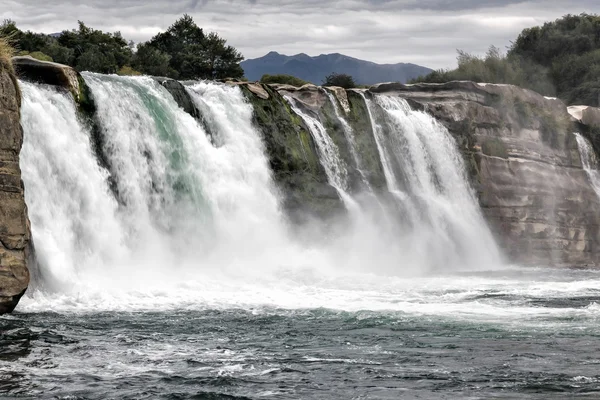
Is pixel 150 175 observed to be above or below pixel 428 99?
below

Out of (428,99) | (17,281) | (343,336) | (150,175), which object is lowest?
(343,336)

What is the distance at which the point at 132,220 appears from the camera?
2483 cm

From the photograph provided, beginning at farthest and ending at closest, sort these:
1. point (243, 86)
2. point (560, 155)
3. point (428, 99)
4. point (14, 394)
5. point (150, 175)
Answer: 1. point (560, 155)
2. point (428, 99)
3. point (243, 86)
4. point (150, 175)
5. point (14, 394)

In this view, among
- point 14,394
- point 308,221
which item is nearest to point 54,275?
point 14,394

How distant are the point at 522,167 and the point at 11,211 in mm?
24358

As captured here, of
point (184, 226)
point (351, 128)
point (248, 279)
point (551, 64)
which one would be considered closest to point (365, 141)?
point (351, 128)

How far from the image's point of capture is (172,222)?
2598 centimetres

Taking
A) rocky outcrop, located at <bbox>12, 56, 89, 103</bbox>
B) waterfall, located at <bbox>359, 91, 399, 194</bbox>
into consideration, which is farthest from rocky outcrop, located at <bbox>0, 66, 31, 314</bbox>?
waterfall, located at <bbox>359, 91, 399, 194</bbox>

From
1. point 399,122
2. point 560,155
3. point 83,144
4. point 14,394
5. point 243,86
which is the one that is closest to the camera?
point 14,394

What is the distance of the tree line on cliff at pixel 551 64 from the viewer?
52906 millimetres

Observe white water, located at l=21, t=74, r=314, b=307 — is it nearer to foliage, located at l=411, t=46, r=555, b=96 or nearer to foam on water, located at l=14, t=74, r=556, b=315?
foam on water, located at l=14, t=74, r=556, b=315

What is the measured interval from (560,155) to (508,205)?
3.79 m

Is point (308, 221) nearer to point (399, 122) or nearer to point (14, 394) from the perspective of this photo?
point (399, 122)

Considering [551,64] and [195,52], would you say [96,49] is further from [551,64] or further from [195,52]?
[551,64]
